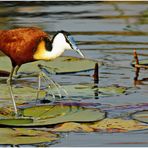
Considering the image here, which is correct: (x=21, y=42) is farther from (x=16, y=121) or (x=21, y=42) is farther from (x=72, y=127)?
(x=72, y=127)

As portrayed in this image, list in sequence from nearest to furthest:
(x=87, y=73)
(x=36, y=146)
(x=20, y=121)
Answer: (x=36, y=146), (x=20, y=121), (x=87, y=73)

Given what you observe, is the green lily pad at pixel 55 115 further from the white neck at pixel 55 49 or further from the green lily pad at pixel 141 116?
the white neck at pixel 55 49

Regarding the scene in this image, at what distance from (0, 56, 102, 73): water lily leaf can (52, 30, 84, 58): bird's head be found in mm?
1630

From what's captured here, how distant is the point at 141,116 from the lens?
7012 millimetres

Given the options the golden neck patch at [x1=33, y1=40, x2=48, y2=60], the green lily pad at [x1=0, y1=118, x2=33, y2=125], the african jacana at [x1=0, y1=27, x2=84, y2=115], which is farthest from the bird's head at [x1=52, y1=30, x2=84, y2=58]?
the green lily pad at [x1=0, y1=118, x2=33, y2=125]

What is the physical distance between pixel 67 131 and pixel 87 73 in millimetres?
2474

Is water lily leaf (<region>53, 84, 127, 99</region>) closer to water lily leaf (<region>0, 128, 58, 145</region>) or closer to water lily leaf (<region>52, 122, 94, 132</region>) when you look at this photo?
water lily leaf (<region>52, 122, 94, 132</region>)

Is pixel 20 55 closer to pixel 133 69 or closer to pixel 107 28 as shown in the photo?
pixel 133 69

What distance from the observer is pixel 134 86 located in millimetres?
8430

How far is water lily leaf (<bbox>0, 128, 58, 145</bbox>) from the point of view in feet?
20.7

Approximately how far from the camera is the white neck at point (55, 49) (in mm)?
7280

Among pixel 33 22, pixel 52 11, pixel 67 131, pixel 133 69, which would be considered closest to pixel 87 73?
pixel 133 69

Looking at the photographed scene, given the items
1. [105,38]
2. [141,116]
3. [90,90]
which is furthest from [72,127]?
[105,38]

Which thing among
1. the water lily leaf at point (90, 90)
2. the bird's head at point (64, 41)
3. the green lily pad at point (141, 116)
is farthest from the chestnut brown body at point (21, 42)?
the green lily pad at point (141, 116)
